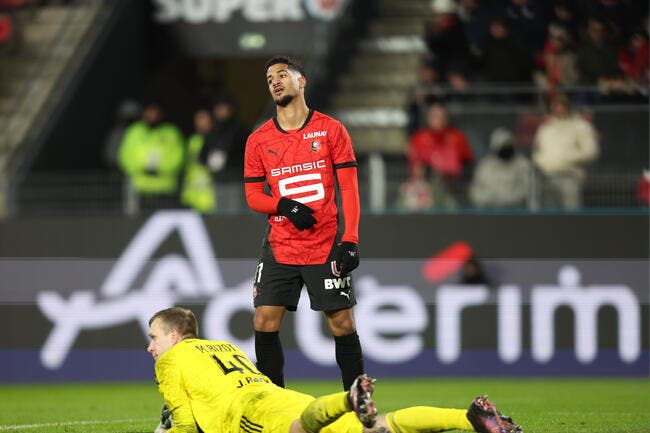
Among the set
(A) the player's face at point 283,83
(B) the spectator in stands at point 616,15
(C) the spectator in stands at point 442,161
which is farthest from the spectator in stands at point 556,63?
(A) the player's face at point 283,83

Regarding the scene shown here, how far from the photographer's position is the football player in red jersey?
8.48 m

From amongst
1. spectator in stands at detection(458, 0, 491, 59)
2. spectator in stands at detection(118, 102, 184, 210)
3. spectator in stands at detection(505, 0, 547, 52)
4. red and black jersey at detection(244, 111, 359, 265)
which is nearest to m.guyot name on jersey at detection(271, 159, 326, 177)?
red and black jersey at detection(244, 111, 359, 265)

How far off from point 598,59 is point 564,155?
124 cm

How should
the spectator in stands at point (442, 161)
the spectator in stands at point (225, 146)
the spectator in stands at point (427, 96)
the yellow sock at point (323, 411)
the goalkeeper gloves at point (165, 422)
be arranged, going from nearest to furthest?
1. the yellow sock at point (323, 411)
2. the goalkeeper gloves at point (165, 422)
3. the spectator in stands at point (442, 161)
4. the spectator in stands at point (225, 146)
5. the spectator in stands at point (427, 96)

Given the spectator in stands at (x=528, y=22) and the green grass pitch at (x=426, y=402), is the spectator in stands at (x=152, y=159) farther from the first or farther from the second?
the spectator in stands at (x=528, y=22)

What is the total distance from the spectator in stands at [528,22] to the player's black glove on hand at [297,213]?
7.62m

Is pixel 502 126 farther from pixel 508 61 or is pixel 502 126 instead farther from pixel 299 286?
pixel 299 286

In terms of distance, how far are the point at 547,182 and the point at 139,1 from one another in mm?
7681

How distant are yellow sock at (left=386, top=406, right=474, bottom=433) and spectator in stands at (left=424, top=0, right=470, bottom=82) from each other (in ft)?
30.0

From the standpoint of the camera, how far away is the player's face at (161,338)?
762cm

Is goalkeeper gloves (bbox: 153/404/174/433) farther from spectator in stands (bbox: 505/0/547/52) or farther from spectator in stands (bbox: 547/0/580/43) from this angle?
spectator in stands (bbox: 505/0/547/52)

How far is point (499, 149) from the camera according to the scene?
14469 mm

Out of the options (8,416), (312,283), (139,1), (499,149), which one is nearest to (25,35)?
(139,1)

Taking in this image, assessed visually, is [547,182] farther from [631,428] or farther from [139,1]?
[139,1]
